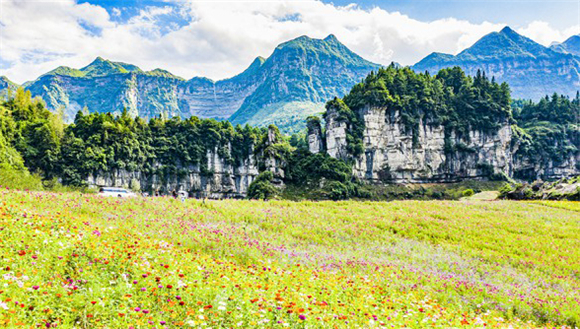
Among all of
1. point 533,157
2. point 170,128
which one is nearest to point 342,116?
point 170,128

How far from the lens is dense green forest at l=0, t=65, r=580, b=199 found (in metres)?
95.3

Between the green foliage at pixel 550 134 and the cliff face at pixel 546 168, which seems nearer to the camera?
the green foliage at pixel 550 134

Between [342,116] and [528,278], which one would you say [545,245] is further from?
[342,116]

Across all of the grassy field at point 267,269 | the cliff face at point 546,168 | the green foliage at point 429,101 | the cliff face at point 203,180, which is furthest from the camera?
the cliff face at point 546,168

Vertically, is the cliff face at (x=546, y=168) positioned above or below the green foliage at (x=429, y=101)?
below

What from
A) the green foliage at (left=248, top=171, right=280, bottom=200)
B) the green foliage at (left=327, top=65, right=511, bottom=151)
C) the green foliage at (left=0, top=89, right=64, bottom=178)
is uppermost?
the green foliage at (left=327, top=65, right=511, bottom=151)

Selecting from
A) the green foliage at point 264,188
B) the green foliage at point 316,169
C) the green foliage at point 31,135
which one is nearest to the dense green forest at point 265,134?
the green foliage at point 31,135

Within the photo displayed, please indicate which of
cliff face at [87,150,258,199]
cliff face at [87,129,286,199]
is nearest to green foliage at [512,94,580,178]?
cliff face at [87,129,286,199]

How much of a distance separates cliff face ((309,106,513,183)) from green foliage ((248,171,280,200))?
101ft

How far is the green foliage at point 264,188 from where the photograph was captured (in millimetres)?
95688

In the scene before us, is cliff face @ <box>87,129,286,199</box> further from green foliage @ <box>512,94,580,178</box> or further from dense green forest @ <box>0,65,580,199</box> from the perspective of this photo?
green foliage @ <box>512,94,580,178</box>

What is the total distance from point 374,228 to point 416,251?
13.8ft

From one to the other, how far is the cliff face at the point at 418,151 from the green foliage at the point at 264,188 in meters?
30.9

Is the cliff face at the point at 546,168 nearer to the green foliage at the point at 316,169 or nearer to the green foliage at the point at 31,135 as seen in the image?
the green foliage at the point at 316,169
